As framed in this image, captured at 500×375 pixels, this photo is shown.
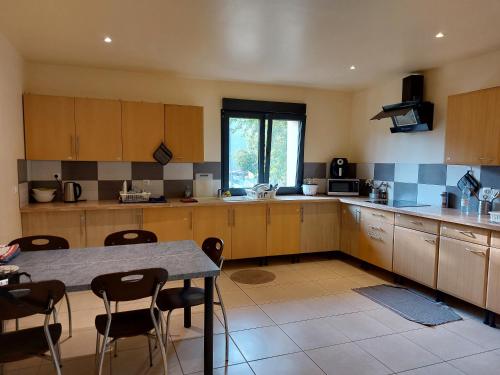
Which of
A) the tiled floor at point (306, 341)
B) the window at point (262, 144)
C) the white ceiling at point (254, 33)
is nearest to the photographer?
the tiled floor at point (306, 341)

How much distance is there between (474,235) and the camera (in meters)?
3.08

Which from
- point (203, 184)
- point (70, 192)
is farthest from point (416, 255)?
point (70, 192)

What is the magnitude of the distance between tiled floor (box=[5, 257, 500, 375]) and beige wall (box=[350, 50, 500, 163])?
1.92m

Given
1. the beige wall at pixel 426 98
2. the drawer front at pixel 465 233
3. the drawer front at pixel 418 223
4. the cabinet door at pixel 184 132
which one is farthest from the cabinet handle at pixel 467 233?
the cabinet door at pixel 184 132

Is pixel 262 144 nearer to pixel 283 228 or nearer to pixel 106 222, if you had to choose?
pixel 283 228

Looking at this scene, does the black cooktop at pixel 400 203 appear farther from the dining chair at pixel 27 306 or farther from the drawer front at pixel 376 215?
the dining chair at pixel 27 306

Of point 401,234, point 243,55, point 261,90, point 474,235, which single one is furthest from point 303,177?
point 474,235

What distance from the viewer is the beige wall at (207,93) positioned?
13.6 feet

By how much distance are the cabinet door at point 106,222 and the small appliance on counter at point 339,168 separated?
298cm

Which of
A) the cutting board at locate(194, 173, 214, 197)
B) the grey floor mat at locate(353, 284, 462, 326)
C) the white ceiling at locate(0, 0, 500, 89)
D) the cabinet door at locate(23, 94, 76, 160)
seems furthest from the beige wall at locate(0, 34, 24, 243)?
the grey floor mat at locate(353, 284, 462, 326)

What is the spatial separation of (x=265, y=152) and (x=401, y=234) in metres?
2.23

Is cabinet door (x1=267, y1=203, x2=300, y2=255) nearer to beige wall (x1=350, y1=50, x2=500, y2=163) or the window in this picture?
the window

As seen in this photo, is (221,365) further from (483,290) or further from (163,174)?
(163,174)

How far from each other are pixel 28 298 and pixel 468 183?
159 inches
